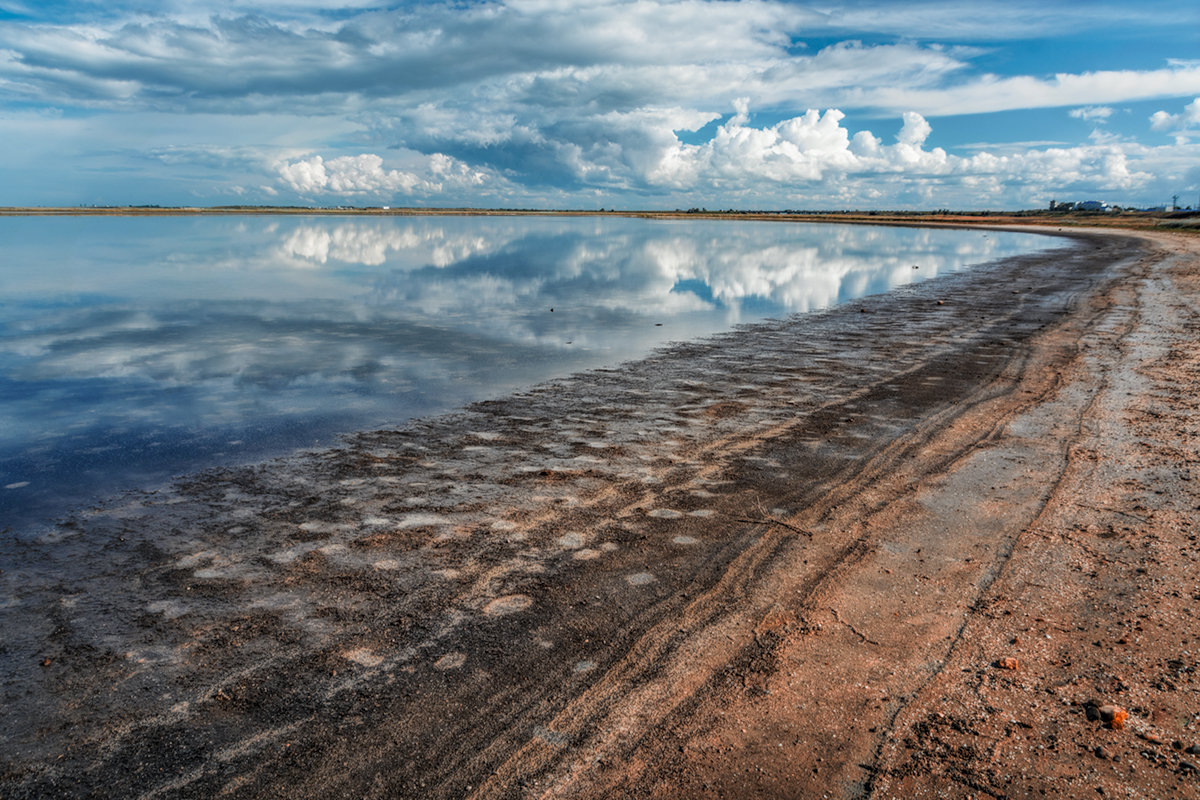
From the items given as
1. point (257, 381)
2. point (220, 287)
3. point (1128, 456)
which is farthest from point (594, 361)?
point (220, 287)

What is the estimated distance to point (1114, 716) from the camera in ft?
12.2

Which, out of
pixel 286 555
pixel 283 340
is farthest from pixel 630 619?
pixel 283 340

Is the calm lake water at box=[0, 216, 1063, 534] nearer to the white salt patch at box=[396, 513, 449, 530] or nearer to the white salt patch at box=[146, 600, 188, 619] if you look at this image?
the white salt patch at box=[146, 600, 188, 619]

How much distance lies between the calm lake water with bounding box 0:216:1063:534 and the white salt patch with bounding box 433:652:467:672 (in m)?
4.77

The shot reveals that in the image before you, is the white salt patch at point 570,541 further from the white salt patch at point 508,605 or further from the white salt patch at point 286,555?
the white salt patch at point 286,555

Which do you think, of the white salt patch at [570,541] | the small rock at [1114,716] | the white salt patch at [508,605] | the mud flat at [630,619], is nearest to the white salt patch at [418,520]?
the mud flat at [630,619]

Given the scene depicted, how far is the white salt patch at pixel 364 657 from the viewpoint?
170 inches

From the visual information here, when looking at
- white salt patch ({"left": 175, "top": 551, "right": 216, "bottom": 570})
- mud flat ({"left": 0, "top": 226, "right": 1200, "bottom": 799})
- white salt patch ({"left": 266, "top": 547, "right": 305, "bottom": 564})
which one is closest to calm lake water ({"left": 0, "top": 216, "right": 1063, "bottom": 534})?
mud flat ({"left": 0, "top": 226, "right": 1200, "bottom": 799})

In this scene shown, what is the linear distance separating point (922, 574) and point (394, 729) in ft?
13.3

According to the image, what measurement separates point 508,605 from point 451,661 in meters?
0.72

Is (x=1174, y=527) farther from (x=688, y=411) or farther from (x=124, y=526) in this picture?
(x=124, y=526)

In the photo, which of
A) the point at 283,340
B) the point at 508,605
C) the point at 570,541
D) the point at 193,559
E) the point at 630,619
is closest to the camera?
the point at 630,619

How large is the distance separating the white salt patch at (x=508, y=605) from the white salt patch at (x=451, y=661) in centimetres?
50

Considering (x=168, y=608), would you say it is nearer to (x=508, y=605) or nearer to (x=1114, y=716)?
(x=508, y=605)
